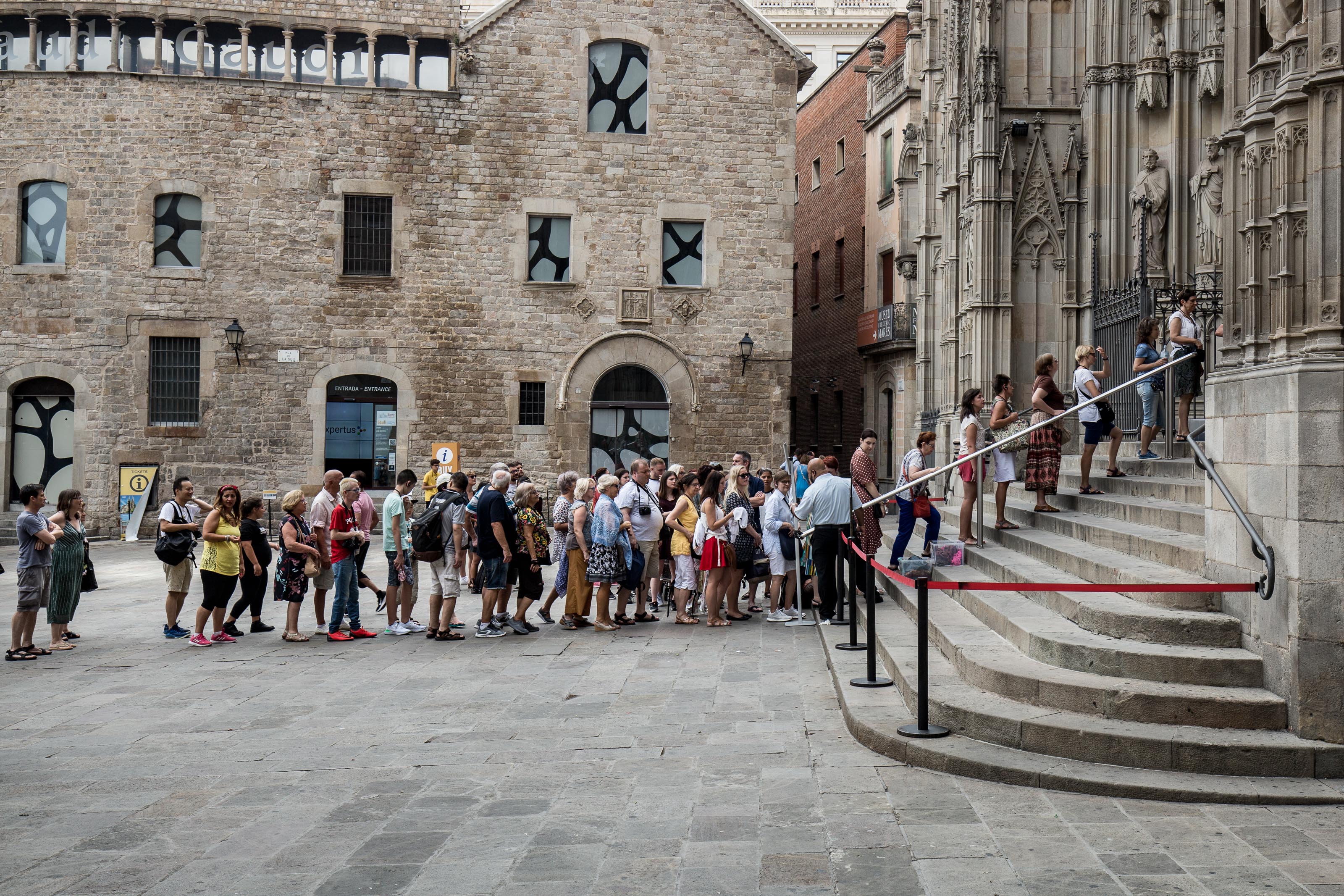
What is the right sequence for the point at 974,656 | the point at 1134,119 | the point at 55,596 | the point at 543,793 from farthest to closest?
the point at 1134,119 → the point at 55,596 → the point at 974,656 → the point at 543,793

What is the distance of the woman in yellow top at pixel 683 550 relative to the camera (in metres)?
12.8

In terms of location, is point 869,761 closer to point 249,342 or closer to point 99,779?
point 99,779

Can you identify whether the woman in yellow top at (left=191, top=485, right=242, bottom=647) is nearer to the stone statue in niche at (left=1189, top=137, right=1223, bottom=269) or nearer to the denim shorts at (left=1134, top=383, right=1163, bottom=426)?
the denim shorts at (left=1134, top=383, right=1163, bottom=426)

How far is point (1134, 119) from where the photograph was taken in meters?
15.4

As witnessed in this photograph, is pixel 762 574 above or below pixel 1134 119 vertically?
below

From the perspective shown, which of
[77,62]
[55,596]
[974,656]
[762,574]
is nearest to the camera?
[974,656]

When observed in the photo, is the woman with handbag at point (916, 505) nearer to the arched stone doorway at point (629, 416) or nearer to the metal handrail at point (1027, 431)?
the metal handrail at point (1027, 431)

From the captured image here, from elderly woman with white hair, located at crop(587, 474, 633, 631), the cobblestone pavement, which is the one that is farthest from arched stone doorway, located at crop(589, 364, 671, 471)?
the cobblestone pavement

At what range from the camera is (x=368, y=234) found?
78.8 feet

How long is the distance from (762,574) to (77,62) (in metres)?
18.4

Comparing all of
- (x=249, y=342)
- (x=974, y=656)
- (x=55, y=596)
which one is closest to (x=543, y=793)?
(x=974, y=656)

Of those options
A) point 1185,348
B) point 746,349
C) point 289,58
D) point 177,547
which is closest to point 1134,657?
point 1185,348

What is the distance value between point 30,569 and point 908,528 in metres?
8.20

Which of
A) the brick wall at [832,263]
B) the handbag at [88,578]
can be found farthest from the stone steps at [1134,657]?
the brick wall at [832,263]
